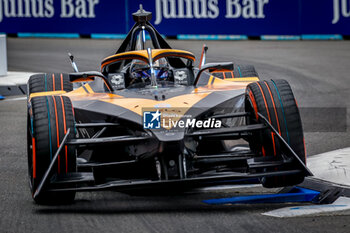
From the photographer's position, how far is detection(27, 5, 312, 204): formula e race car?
19.3 feet

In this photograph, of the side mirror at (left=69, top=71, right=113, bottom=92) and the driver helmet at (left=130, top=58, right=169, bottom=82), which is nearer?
the side mirror at (left=69, top=71, right=113, bottom=92)

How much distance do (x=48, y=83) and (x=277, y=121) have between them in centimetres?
346

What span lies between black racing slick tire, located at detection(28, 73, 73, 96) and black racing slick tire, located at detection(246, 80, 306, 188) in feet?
9.73

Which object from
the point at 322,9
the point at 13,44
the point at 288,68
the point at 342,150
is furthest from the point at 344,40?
the point at 342,150

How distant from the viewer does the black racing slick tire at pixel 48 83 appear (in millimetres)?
8695

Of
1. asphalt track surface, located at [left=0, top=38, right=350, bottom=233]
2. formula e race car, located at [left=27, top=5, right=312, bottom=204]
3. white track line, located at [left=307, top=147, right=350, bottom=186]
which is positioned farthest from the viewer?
white track line, located at [left=307, top=147, right=350, bottom=186]

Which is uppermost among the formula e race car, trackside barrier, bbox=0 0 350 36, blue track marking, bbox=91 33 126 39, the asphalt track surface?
trackside barrier, bbox=0 0 350 36

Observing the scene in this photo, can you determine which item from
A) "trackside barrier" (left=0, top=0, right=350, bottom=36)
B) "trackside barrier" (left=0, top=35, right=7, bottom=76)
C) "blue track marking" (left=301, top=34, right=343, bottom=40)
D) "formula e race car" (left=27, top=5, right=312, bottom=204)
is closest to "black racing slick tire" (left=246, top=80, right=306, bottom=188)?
"formula e race car" (left=27, top=5, right=312, bottom=204)

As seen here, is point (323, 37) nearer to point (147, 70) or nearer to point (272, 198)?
point (147, 70)

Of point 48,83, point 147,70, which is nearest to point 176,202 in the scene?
point 147,70

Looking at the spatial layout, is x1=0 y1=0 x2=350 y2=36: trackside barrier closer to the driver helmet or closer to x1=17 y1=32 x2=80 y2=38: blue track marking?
x1=17 y1=32 x2=80 y2=38: blue track marking

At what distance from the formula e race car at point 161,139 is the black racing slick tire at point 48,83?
1.43m

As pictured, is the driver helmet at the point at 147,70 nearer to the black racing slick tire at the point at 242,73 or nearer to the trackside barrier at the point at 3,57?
the black racing slick tire at the point at 242,73

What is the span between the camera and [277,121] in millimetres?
6273
